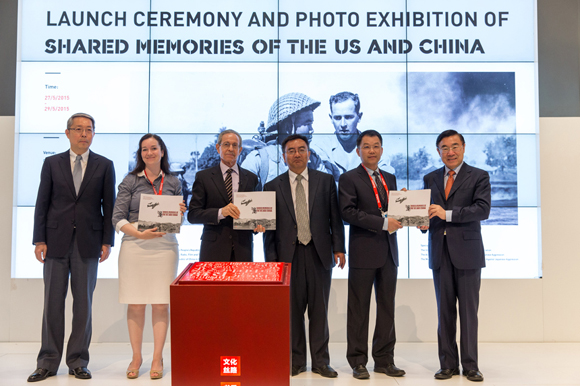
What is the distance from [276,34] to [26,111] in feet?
9.44

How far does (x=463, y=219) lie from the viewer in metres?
3.63

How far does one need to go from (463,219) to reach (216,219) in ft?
6.21

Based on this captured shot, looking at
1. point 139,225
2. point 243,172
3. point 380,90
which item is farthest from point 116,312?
point 380,90

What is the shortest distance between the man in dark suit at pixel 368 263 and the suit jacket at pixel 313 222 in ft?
0.37

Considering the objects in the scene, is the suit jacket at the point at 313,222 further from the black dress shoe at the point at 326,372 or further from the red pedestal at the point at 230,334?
the red pedestal at the point at 230,334

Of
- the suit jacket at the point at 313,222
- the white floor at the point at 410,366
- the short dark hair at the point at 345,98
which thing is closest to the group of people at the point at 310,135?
the short dark hair at the point at 345,98

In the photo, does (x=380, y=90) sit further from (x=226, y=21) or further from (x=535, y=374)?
(x=535, y=374)

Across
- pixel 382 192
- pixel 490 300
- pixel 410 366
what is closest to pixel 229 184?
pixel 382 192

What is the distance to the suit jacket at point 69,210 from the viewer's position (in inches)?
149

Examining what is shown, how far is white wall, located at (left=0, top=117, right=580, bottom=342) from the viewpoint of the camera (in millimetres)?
5027

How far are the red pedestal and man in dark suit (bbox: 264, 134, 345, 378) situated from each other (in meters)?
1.87

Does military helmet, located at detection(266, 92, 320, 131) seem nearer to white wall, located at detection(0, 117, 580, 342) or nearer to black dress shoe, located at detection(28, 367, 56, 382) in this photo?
white wall, located at detection(0, 117, 580, 342)

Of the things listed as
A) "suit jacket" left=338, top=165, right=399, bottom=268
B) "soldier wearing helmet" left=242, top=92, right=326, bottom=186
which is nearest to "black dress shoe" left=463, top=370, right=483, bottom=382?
"suit jacket" left=338, top=165, right=399, bottom=268

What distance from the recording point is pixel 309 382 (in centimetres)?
359
